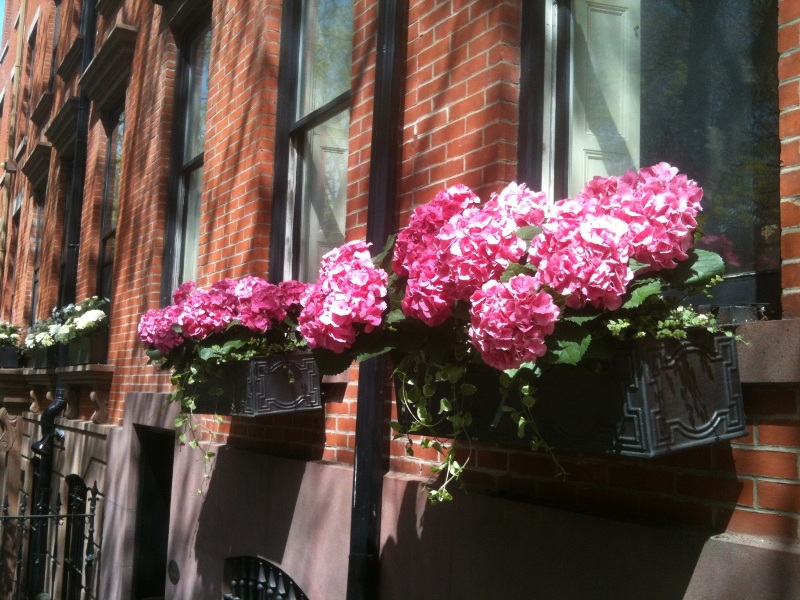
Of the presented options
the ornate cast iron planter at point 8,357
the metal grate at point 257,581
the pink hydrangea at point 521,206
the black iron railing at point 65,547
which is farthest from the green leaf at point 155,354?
the ornate cast iron planter at point 8,357

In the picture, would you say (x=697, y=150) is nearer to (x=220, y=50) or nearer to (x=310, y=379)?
(x=310, y=379)

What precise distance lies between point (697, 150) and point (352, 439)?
221 centimetres

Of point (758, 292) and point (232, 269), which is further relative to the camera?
point (232, 269)

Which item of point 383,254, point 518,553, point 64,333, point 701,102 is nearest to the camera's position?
point 383,254

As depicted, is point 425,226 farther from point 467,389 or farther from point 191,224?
point 191,224

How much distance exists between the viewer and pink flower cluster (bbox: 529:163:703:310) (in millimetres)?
2188

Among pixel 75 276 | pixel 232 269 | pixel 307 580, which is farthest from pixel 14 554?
pixel 307 580

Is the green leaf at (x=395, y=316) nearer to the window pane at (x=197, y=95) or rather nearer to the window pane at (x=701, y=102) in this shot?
the window pane at (x=701, y=102)

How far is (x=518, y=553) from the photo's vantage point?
311 centimetres

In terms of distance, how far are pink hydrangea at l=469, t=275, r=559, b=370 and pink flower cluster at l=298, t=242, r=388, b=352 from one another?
501 millimetres

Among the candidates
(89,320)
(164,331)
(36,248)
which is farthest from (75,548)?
(36,248)

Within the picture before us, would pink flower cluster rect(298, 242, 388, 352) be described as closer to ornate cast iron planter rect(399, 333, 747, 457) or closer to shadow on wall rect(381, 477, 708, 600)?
ornate cast iron planter rect(399, 333, 747, 457)

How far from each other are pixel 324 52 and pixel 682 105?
303cm

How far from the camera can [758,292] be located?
2.62m
